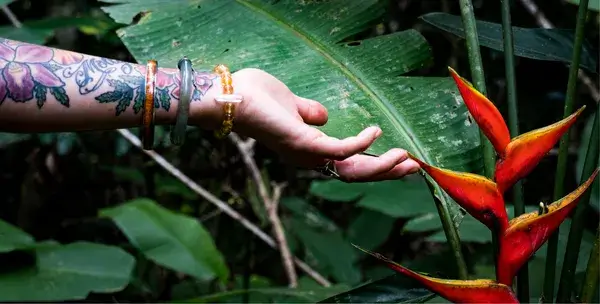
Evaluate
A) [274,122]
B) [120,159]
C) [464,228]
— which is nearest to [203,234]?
[464,228]

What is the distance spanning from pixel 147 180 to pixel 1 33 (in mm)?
743

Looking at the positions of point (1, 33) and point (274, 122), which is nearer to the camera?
point (274, 122)

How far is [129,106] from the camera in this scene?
674mm

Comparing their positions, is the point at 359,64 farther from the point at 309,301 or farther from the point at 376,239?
the point at 376,239

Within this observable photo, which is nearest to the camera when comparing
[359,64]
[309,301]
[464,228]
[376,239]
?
[359,64]

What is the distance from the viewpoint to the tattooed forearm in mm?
646

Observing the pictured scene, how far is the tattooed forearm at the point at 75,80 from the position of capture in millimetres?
646

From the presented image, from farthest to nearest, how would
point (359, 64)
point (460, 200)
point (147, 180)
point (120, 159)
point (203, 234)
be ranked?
point (120, 159)
point (147, 180)
point (203, 234)
point (359, 64)
point (460, 200)

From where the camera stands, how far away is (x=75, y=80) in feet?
2.19

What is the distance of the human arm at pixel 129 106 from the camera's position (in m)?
0.64

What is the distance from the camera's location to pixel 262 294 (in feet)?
3.62

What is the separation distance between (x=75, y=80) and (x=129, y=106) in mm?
62

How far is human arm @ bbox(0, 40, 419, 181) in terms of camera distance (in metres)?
0.64

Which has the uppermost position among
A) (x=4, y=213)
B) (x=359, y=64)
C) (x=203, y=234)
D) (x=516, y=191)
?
(x=359, y=64)
